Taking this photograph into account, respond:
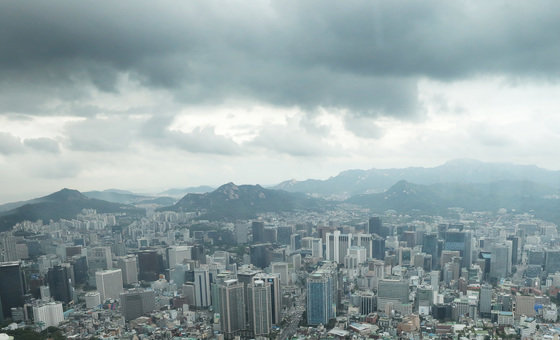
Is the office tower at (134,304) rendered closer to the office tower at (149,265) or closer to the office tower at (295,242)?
the office tower at (149,265)

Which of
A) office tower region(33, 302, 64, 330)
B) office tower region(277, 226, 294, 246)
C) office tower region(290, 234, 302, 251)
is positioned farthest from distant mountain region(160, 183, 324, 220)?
office tower region(33, 302, 64, 330)

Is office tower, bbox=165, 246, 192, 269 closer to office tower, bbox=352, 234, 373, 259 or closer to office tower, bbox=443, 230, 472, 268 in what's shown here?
office tower, bbox=352, 234, 373, 259

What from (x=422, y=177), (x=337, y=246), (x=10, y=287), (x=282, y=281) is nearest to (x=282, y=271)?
(x=282, y=281)

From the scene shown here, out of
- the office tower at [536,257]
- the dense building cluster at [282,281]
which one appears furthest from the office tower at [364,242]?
the office tower at [536,257]

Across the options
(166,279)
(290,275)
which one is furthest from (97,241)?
(290,275)

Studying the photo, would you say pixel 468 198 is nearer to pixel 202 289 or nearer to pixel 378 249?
pixel 378 249

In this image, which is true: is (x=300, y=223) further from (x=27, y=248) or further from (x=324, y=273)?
(x=27, y=248)
